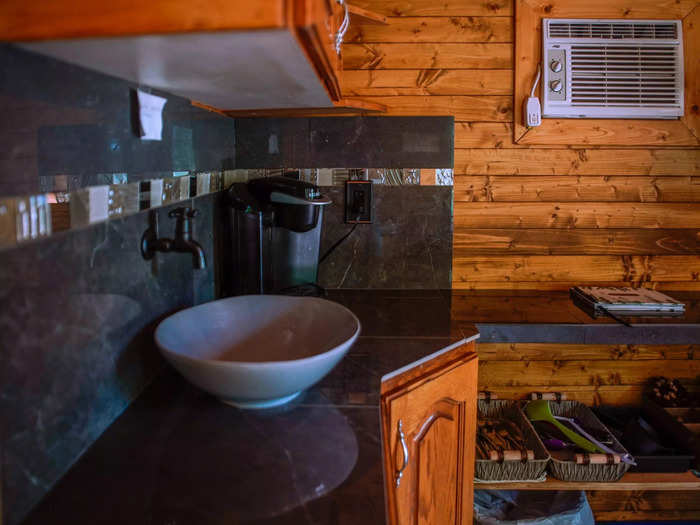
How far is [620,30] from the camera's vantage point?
196 cm

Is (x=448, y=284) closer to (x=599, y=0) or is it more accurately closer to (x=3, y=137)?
(x=599, y=0)

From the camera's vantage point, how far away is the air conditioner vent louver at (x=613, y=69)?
6.41ft

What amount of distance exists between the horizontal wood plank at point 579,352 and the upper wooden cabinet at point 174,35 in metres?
1.44

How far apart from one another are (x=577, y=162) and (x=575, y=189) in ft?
0.31

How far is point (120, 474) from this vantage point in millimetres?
823

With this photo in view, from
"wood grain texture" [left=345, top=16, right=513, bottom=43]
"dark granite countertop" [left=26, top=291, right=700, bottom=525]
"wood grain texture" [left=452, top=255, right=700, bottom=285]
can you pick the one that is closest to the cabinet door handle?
"dark granite countertop" [left=26, top=291, right=700, bottom=525]

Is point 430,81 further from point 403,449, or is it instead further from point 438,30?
point 403,449

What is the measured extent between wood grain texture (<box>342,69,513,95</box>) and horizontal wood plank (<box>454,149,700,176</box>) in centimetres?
21

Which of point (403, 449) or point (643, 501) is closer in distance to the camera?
point (403, 449)

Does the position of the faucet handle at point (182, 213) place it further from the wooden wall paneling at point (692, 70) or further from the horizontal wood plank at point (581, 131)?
the wooden wall paneling at point (692, 70)

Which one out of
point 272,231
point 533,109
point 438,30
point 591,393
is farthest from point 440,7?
point 591,393

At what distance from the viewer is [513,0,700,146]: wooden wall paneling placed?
76.9 inches

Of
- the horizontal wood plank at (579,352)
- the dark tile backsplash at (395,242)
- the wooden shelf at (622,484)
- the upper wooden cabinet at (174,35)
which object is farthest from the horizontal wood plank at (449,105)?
the wooden shelf at (622,484)

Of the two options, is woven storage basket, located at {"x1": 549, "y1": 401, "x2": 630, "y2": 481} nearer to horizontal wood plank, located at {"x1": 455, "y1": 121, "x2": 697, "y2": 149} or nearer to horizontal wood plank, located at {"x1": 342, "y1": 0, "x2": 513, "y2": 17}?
horizontal wood plank, located at {"x1": 455, "y1": 121, "x2": 697, "y2": 149}
